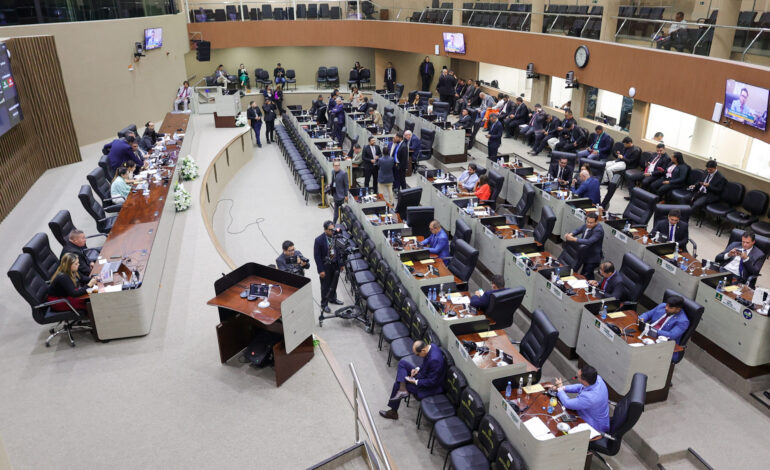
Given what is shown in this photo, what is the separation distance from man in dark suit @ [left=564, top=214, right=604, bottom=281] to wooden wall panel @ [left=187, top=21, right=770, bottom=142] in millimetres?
3560

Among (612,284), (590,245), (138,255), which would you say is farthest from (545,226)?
(138,255)

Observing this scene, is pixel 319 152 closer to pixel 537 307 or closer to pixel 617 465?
pixel 537 307

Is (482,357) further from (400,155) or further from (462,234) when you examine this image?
(400,155)

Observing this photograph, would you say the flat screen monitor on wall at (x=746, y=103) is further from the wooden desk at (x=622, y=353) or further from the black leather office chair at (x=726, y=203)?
the wooden desk at (x=622, y=353)

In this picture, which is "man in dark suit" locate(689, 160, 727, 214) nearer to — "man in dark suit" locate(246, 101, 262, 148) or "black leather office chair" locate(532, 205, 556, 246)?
"black leather office chair" locate(532, 205, 556, 246)

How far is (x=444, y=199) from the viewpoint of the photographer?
457 inches

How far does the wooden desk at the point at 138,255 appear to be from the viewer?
7070 millimetres

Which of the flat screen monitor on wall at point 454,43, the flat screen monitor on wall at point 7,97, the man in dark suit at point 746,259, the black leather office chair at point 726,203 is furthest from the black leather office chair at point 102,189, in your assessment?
the flat screen monitor on wall at point 454,43

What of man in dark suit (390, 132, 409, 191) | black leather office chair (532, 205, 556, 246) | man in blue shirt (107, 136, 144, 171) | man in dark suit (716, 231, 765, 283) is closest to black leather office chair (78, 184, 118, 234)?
man in blue shirt (107, 136, 144, 171)

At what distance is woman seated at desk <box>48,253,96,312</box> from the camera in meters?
7.11

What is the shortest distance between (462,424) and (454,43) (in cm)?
1764

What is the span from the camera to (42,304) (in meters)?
7.04

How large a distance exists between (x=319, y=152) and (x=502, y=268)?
22.7 ft

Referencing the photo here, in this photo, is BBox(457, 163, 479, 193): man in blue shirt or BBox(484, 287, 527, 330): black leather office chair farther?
BBox(457, 163, 479, 193): man in blue shirt
